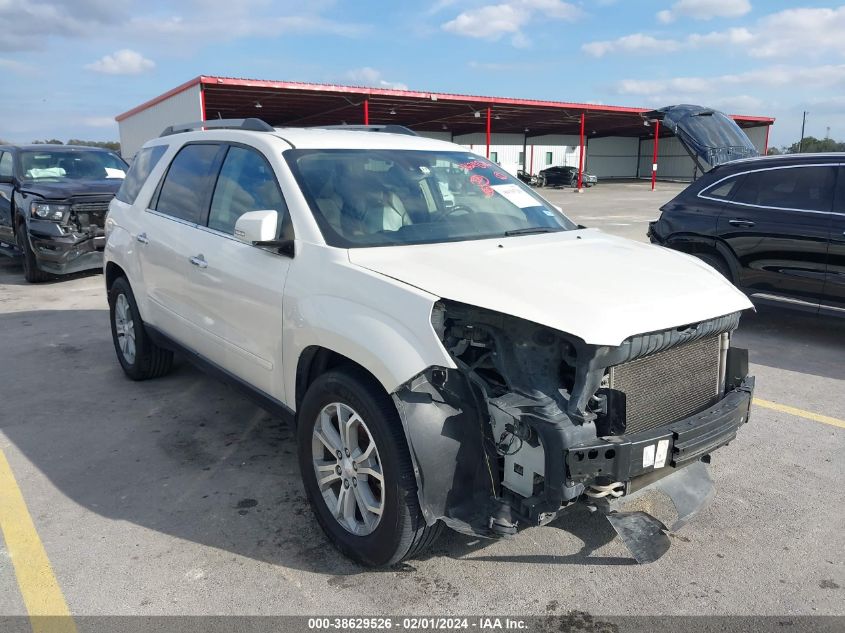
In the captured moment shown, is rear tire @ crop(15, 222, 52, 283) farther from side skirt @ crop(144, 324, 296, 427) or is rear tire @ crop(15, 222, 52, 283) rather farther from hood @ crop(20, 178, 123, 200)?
side skirt @ crop(144, 324, 296, 427)

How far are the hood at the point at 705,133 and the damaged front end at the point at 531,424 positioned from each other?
8631 mm

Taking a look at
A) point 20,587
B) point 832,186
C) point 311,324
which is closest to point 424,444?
point 311,324

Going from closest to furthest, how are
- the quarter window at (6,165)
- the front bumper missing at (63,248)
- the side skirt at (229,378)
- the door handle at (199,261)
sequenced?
1. the side skirt at (229,378)
2. the door handle at (199,261)
3. the front bumper missing at (63,248)
4. the quarter window at (6,165)

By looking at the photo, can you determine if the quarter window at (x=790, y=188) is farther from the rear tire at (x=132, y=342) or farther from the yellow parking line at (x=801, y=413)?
the rear tire at (x=132, y=342)

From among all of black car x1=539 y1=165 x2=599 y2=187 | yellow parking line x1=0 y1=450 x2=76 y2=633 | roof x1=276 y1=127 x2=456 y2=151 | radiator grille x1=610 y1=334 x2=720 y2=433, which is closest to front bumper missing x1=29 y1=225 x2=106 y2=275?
yellow parking line x1=0 y1=450 x2=76 y2=633

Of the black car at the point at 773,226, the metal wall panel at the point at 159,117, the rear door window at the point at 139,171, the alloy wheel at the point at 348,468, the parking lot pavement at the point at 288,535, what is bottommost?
the parking lot pavement at the point at 288,535

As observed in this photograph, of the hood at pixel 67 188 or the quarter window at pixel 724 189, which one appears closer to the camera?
the quarter window at pixel 724 189

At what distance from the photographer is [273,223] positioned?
10.7 feet

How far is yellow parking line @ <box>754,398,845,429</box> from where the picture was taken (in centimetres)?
457

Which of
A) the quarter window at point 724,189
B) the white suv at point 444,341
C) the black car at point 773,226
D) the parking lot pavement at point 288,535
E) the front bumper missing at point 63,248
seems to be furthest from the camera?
the front bumper missing at point 63,248

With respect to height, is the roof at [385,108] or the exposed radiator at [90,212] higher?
the roof at [385,108]

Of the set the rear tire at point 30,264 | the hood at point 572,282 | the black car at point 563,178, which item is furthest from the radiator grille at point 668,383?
the black car at point 563,178

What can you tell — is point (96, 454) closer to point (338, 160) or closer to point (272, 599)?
point (272, 599)

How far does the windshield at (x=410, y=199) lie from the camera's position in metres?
3.38
